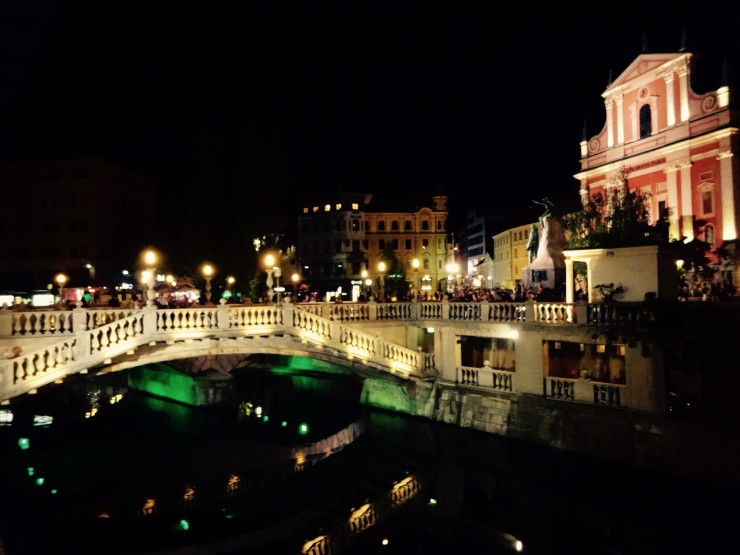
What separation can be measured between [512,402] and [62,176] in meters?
55.7

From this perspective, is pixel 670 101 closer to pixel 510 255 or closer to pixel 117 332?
pixel 117 332

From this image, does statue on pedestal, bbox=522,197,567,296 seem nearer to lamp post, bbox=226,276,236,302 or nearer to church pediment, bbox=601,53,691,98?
lamp post, bbox=226,276,236,302

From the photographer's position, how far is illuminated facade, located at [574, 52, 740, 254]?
33.8 m

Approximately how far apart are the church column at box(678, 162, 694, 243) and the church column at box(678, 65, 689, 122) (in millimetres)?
3082

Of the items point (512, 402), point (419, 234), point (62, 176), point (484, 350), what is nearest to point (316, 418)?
point (484, 350)

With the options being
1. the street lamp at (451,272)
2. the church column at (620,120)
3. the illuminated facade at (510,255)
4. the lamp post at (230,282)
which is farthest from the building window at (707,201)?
the illuminated facade at (510,255)

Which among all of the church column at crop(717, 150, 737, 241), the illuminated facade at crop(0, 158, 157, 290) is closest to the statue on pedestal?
the church column at crop(717, 150, 737, 241)

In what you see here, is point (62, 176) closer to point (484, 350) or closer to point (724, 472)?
point (484, 350)

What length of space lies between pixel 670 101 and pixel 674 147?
3078 millimetres

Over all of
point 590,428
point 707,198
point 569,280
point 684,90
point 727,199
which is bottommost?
point 590,428

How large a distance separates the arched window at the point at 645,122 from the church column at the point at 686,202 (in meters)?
3.94

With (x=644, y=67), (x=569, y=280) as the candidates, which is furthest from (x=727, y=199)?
(x=569, y=280)

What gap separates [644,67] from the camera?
38.2 metres

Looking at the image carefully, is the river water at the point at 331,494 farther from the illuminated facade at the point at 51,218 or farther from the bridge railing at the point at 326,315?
the illuminated facade at the point at 51,218
